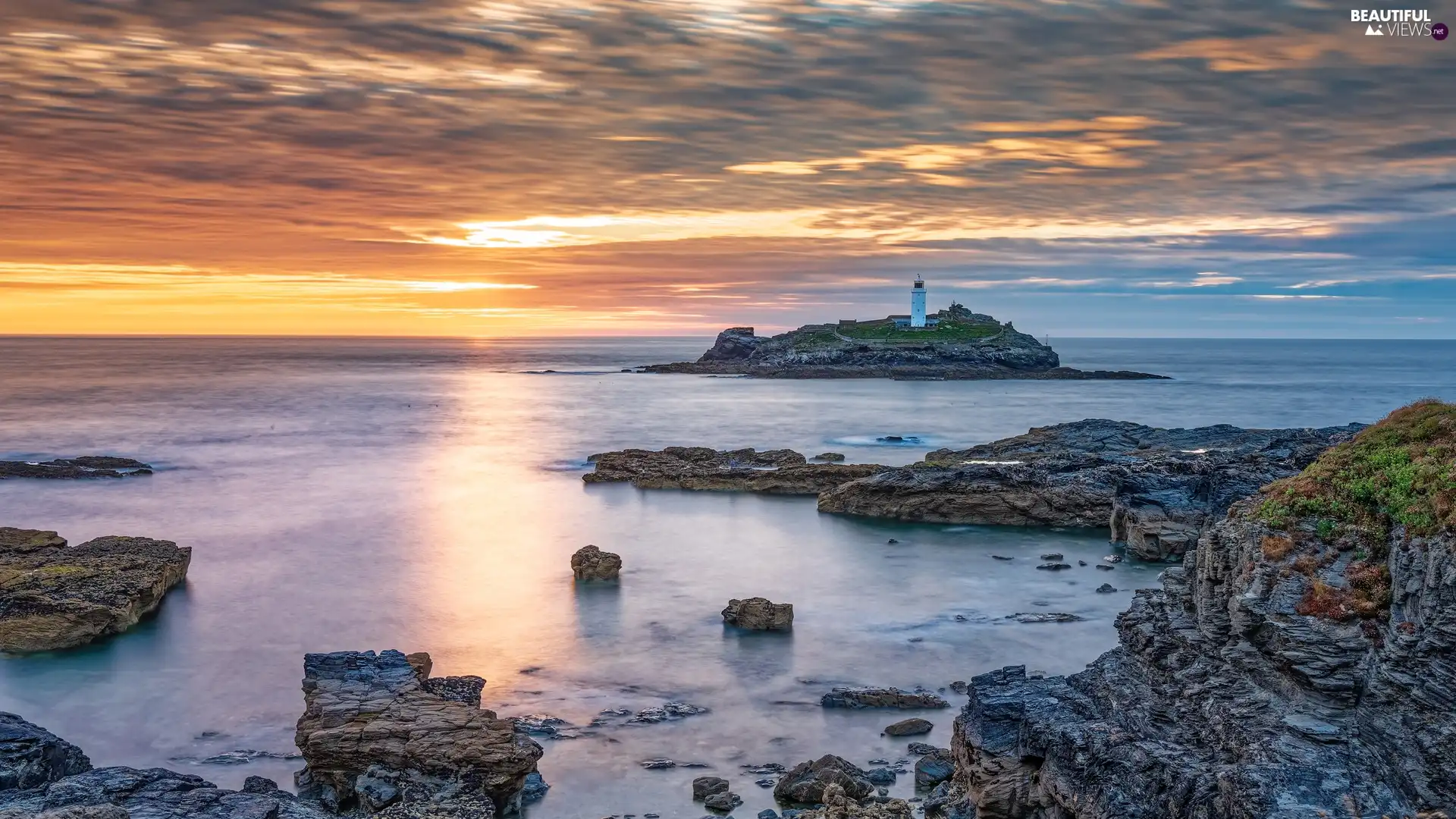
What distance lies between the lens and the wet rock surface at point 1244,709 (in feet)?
36.2

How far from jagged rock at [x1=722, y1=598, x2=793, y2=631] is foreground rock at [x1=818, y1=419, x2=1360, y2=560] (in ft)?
47.1

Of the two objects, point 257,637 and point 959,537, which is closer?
point 257,637

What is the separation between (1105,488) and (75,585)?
3501 centimetres

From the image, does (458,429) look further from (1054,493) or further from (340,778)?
(340,778)

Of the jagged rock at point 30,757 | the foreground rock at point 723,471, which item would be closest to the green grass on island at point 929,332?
the foreground rock at point 723,471

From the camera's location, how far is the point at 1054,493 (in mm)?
42125

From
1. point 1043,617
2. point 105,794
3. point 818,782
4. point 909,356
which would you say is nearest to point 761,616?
point 1043,617

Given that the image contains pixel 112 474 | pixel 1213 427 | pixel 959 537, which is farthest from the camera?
pixel 1213 427

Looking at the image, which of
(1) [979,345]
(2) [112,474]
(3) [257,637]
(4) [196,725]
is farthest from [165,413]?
(1) [979,345]

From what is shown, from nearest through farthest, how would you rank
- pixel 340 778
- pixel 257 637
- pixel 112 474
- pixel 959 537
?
pixel 340 778 → pixel 257 637 → pixel 959 537 → pixel 112 474

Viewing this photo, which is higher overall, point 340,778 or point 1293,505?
point 1293,505

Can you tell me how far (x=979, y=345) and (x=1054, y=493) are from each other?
112430 millimetres

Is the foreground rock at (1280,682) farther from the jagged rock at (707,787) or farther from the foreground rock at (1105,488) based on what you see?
the foreground rock at (1105,488)

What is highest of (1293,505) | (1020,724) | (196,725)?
(1293,505)
